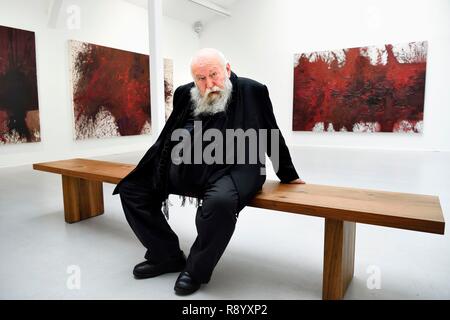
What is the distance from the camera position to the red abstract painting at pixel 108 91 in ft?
21.1

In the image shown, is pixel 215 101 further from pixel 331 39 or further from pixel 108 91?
pixel 331 39

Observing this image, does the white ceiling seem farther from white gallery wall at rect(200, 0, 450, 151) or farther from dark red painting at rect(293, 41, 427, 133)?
dark red painting at rect(293, 41, 427, 133)

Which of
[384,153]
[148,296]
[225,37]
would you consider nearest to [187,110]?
[148,296]

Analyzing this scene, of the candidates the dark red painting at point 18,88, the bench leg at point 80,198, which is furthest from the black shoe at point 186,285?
the dark red painting at point 18,88

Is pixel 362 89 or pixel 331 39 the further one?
pixel 331 39

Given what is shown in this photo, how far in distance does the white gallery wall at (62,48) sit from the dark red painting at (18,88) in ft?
0.38

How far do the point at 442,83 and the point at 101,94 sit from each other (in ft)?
22.2

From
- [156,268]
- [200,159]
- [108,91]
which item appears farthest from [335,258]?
[108,91]

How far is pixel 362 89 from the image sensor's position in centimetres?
752

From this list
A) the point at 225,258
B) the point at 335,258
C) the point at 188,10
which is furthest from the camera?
the point at 188,10

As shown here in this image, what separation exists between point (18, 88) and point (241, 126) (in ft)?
16.8

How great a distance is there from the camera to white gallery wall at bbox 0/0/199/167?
559 centimetres

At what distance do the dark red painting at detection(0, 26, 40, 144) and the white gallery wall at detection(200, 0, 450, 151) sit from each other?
4937mm
